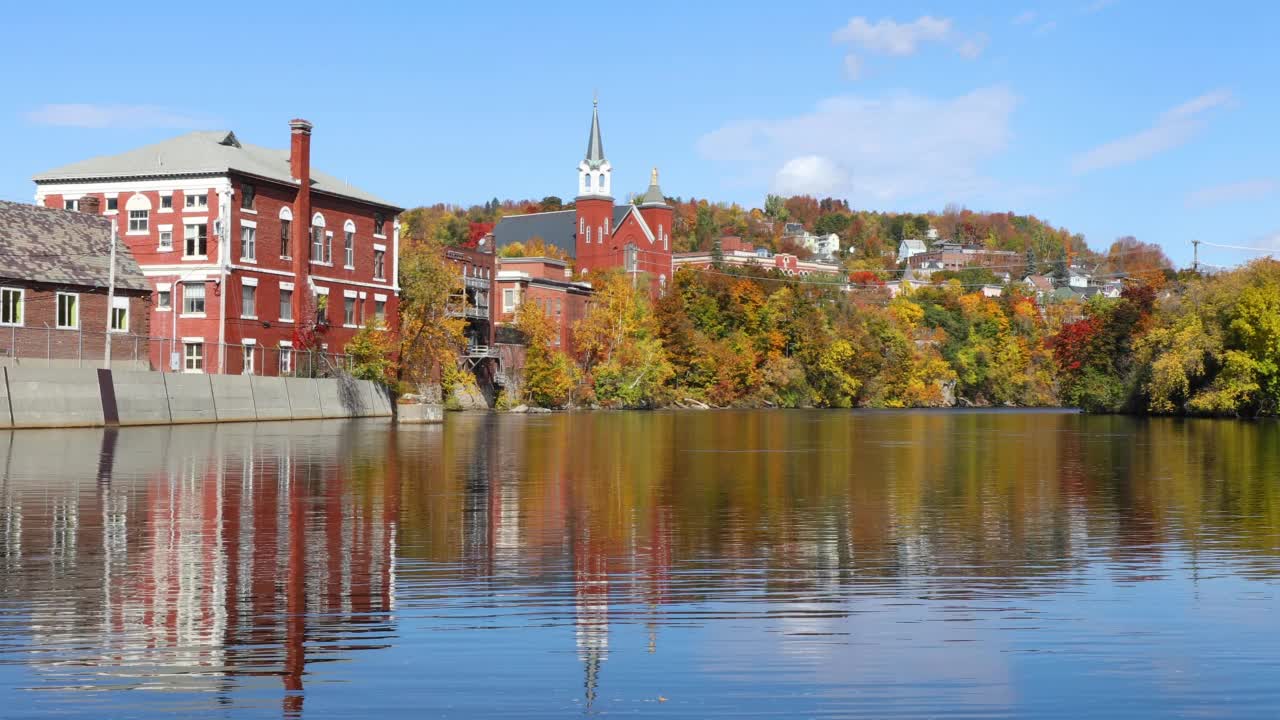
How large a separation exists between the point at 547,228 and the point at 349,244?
83.3m

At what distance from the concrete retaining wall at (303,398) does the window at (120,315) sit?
25.5 ft

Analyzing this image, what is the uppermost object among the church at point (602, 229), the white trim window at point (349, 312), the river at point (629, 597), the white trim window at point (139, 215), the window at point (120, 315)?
the church at point (602, 229)

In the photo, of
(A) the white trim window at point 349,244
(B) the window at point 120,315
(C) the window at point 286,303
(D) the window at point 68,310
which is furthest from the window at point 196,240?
(D) the window at point 68,310

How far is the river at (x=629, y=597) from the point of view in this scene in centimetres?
905

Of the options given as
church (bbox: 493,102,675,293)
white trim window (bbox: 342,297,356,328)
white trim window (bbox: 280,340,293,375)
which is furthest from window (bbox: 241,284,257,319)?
church (bbox: 493,102,675,293)

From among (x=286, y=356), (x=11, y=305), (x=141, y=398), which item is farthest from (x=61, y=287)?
(x=286, y=356)

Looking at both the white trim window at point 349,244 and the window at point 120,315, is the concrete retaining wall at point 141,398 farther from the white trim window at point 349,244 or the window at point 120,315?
the white trim window at point 349,244

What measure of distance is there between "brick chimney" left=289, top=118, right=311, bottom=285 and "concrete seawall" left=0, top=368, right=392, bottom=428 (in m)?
7.37

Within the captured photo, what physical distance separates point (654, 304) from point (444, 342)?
143 feet

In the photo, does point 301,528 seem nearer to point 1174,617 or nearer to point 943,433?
point 1174,617

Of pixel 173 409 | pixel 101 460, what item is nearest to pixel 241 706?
pixel 101 460

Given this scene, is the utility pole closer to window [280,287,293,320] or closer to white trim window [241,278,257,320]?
white trim window [241,278,257,320]

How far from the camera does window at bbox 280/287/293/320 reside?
234 ft

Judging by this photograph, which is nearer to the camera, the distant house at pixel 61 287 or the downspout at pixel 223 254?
the distant house at pixel 61 287
